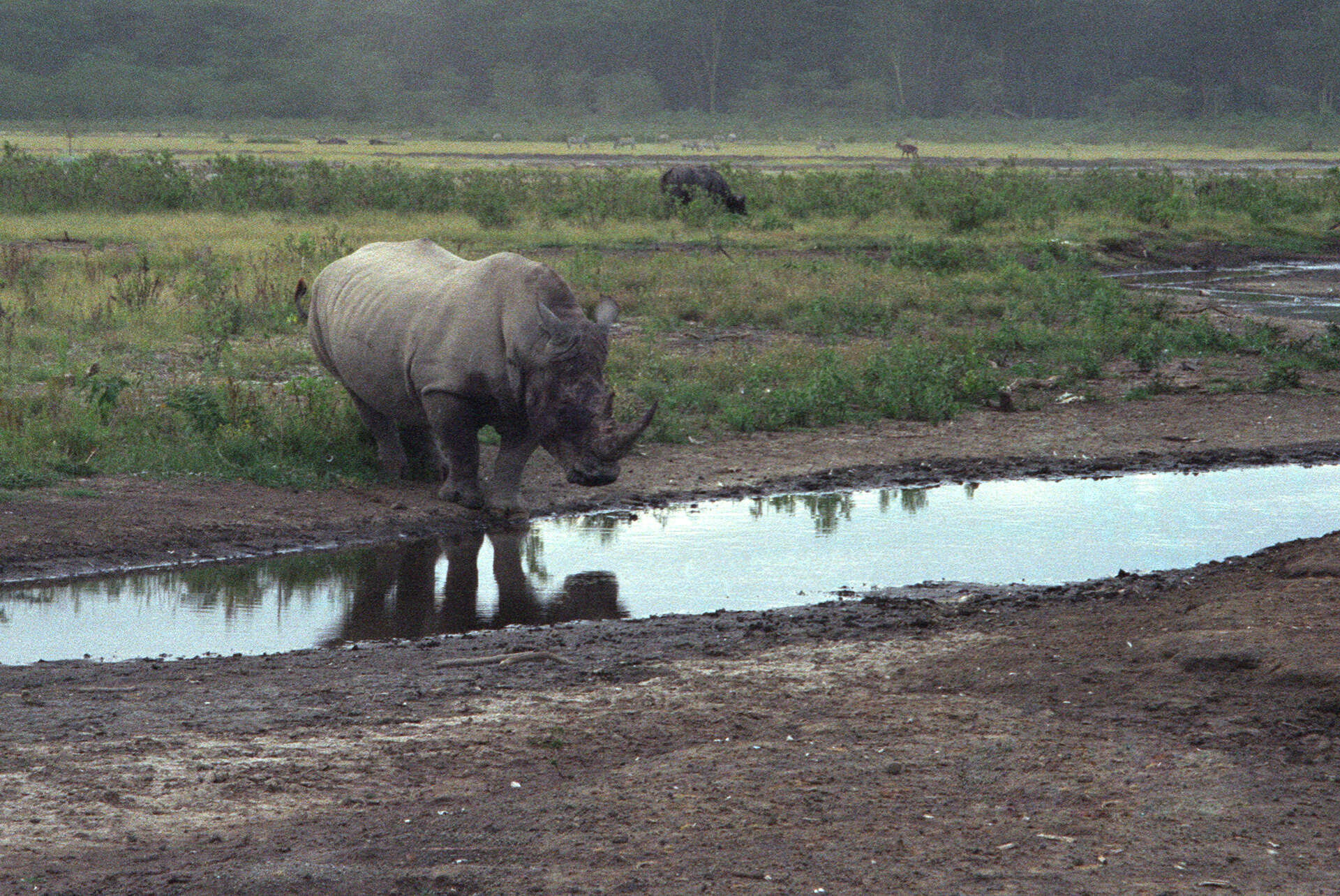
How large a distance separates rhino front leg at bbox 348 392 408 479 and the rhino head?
174 centimetres

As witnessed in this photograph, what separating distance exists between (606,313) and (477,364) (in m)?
0.88

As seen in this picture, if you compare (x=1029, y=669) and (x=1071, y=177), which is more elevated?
(x=1071, y=177)

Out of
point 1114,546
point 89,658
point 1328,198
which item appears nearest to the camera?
point 89,658

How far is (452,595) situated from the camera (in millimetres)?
8562

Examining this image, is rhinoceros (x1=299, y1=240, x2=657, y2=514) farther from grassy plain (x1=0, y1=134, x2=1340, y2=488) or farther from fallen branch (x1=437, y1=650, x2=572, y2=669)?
fallen branch (x1=437, y1=650, x2=572, y2=669)

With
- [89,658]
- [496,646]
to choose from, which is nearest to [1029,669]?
[496,646]

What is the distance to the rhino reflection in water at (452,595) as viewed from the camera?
26.3ft

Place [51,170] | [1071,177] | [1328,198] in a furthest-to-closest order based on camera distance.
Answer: [1071,177] < [1328,198] < [51,170]

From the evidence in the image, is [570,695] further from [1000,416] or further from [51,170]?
[51,170]

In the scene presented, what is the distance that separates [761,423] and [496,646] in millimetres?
5567

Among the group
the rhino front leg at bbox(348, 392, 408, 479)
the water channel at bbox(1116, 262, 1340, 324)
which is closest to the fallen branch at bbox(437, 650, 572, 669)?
the rhino front leg at bbox(348, 392, 408, 479)

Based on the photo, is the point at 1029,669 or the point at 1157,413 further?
the point at 1157,413

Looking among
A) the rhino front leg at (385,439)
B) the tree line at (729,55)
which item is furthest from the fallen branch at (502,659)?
the tree line at (729,55)

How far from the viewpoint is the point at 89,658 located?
23.6 feet
